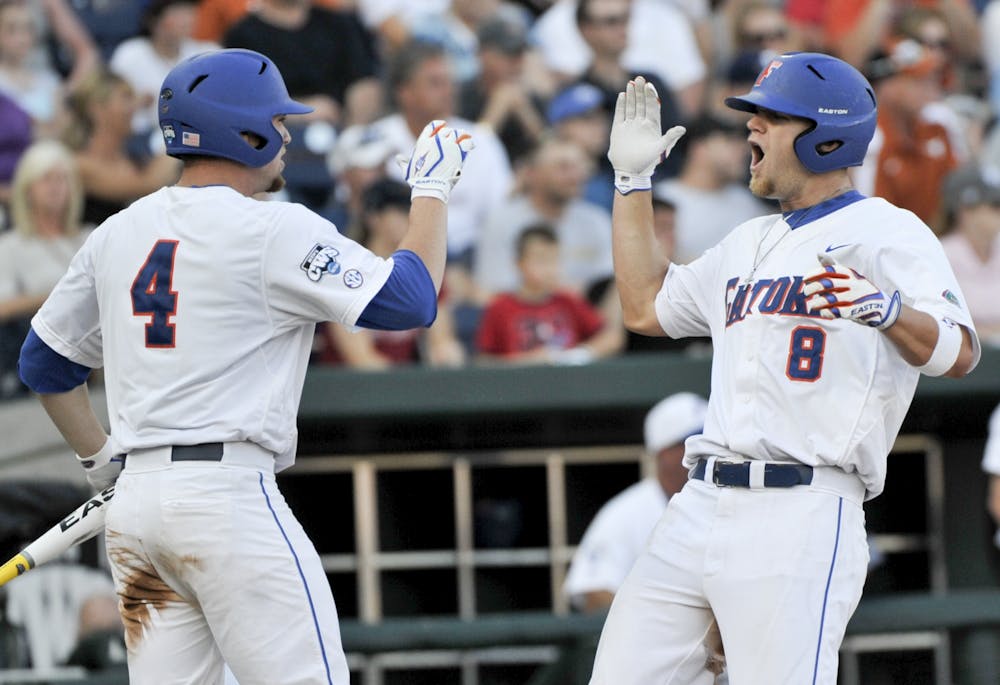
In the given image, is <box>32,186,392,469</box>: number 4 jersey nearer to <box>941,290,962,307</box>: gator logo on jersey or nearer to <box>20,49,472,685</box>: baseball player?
<box>20,49,472,685</box>: baseball player

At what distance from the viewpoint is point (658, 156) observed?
177 inches

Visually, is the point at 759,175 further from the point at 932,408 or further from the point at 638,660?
the point at 932,408

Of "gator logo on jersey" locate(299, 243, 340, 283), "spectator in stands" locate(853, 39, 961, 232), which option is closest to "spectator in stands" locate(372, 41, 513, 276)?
"spectator in stands" locate(853, 39, 961, 232)

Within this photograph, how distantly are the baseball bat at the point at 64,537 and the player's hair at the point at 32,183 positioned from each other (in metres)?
3.41

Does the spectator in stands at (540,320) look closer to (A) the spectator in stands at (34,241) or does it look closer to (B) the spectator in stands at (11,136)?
(A) the spectator in stands at (34,241)

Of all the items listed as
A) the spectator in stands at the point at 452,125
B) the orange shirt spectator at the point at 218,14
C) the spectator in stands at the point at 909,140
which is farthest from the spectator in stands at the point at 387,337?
the spectator in stands at the point at 909,140

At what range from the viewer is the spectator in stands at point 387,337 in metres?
7.45

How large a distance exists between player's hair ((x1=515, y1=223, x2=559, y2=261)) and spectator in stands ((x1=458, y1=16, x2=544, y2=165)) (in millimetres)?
1058

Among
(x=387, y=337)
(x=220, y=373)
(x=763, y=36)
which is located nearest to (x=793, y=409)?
(x=220, y=373)

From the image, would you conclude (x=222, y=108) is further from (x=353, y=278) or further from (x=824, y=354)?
(x=824, y=354)

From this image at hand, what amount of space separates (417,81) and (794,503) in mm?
4679

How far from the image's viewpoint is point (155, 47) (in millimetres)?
8602

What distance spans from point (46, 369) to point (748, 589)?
176 cm

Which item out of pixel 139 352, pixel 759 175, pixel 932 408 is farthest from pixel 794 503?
pixel 932 408
